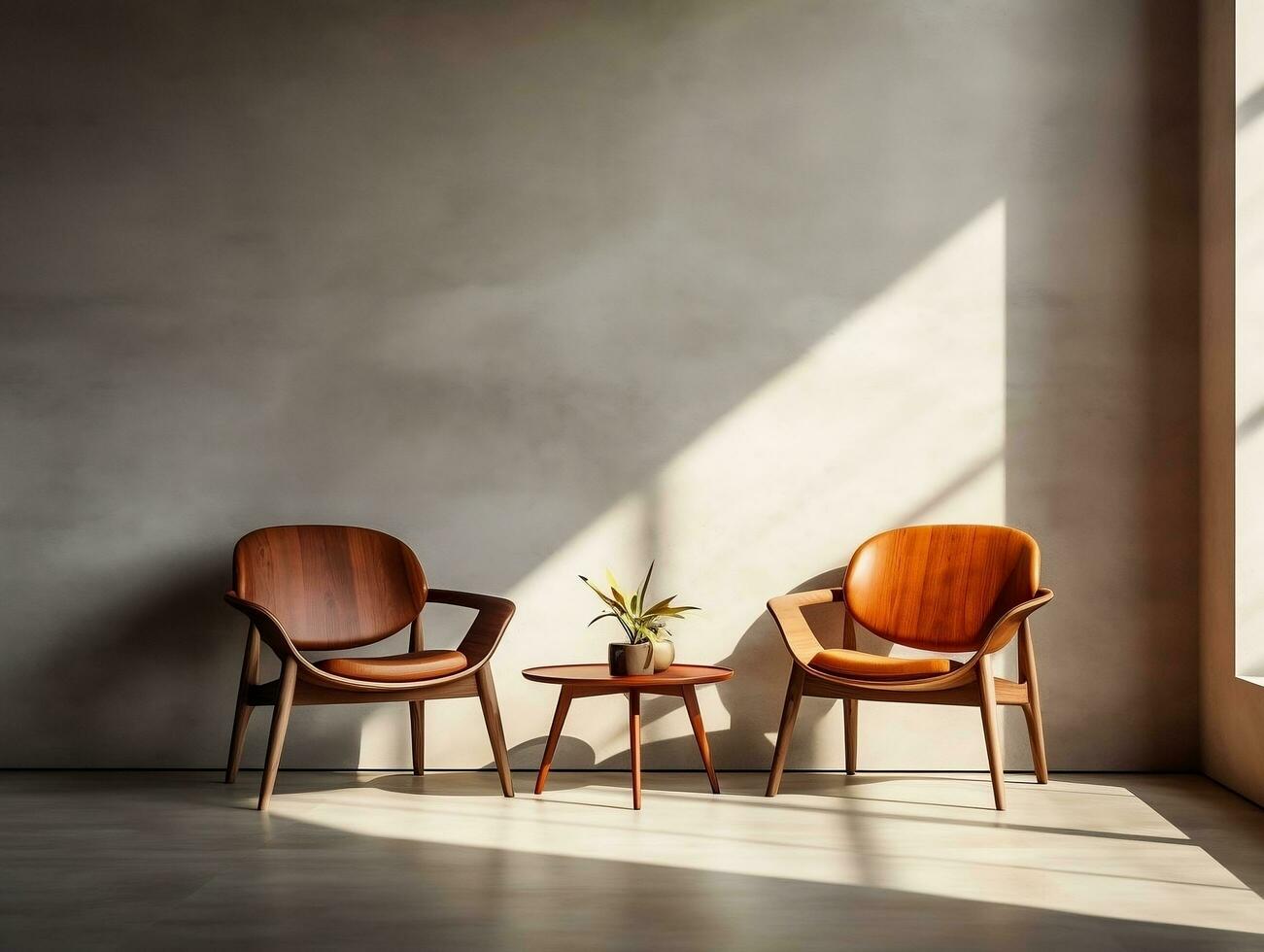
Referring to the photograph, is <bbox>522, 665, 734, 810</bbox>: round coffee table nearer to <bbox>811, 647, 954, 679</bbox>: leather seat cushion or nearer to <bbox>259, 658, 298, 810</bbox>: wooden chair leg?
<bbox>811, 647, 954, 679</bbox>: leather seat cushion

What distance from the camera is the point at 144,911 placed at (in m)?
2.50

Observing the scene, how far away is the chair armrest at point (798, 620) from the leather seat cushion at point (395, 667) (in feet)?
3.45

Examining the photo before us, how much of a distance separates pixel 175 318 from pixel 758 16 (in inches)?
99.2

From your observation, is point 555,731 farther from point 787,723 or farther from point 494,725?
point 787,723

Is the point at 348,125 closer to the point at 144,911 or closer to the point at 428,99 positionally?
the point at 428,99

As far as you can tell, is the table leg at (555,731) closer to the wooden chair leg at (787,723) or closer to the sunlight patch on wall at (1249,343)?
the wooden chair leg at (787,723)

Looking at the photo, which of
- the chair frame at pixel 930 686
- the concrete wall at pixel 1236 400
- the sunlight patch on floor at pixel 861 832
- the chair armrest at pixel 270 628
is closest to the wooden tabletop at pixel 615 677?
the chair frame at pixel 930 686

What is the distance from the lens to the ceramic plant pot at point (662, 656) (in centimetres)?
374

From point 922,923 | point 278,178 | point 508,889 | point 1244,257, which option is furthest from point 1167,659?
point 278,178

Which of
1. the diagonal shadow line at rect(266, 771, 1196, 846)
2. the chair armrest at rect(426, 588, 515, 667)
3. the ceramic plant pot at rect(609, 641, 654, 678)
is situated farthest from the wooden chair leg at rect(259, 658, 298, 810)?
the ceramic plant pot at rect(609, 641, 654, 678)

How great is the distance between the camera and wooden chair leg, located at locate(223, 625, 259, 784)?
404 cm

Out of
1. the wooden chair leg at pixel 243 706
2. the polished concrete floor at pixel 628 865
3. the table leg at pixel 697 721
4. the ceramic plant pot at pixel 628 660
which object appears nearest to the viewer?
the polished concrete floor at pixel 628 865

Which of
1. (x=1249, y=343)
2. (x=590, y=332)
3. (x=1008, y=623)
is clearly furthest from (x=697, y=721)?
(x=1249, y=343)

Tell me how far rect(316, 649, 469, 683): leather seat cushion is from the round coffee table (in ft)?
0.83
